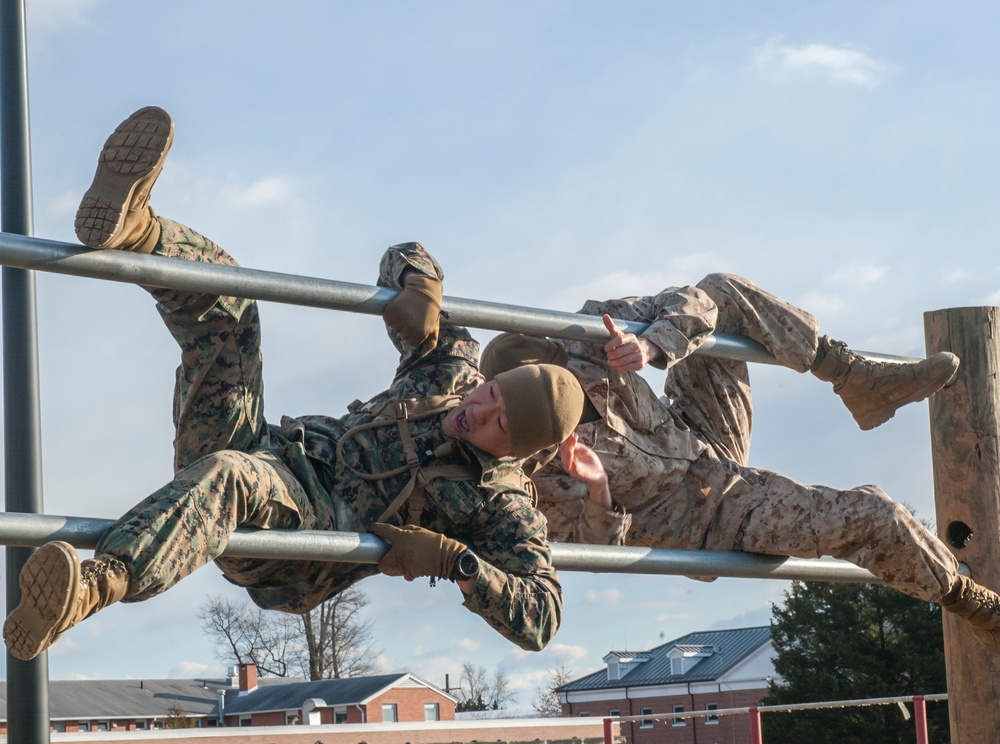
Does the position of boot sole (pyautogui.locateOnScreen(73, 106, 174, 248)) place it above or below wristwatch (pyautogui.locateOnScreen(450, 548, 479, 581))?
above

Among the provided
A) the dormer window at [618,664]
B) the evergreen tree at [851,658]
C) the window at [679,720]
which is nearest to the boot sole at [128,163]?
the evergreen tree at [851,658]

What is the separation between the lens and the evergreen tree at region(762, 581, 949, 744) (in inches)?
913

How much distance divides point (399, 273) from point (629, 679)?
46294 mm

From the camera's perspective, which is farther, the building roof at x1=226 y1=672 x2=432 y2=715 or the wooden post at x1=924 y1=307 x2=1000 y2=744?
the building roof at x1=226 y1=672 x2=432 y2=715

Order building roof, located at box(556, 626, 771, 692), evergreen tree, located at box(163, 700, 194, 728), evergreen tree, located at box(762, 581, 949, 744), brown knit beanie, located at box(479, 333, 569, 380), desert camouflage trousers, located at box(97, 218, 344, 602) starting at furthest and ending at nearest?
building roof, located at box(556, 626, 771, 692) < evergreen tree, located at box(163, 700, 194, 728) < evergreen tree, located at box(762, 581, 949, 744) < brown knit beanie, located at box(479, 333, 569, 380) < desert camouflage trousers, located at box(97, 218, 344, 602)

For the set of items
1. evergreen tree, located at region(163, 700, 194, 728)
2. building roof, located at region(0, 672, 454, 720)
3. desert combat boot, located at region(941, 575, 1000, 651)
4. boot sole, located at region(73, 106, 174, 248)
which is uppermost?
boot sole, located at region(73, 106, 174, 248)

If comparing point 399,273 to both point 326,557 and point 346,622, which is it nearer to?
point 326,557

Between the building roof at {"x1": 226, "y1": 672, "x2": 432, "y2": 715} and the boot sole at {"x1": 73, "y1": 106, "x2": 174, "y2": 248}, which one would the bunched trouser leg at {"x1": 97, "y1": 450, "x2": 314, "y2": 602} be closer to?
the boot sole at {"x1": 73, "y1": 106, "x2": 174, "y2": 248}

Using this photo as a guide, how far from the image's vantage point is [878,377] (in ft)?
14.3

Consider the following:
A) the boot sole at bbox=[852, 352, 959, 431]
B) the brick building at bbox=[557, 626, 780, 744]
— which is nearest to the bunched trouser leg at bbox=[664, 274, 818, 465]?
the boot sole at bbox=[852, 352, 959, 431]

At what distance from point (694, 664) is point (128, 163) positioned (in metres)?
46.6

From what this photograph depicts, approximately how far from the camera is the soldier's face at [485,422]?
326 centimetres

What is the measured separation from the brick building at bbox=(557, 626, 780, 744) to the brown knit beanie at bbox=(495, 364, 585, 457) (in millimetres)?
40852

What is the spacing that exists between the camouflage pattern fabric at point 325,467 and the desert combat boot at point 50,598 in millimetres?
457
